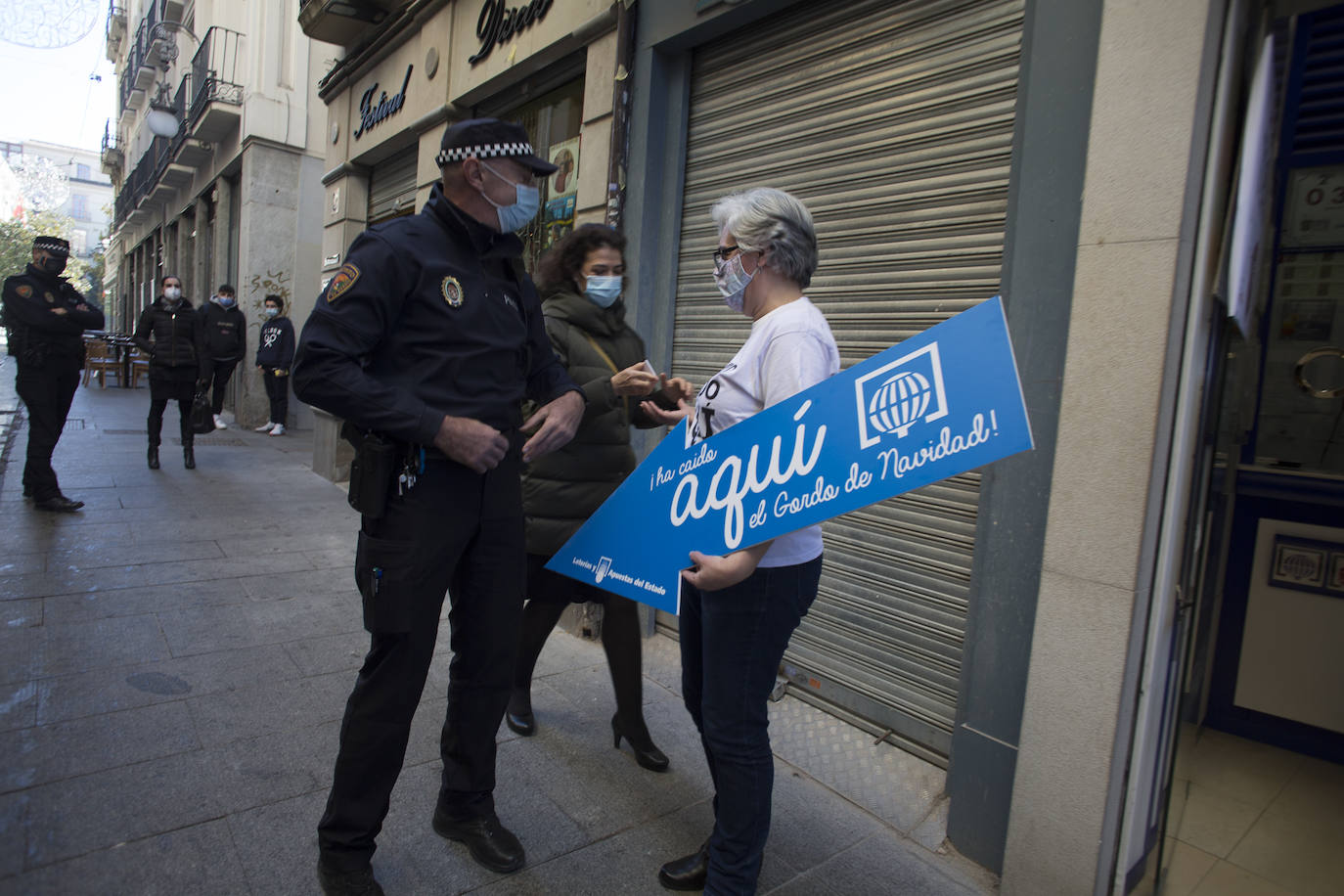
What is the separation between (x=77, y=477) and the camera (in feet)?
24.9

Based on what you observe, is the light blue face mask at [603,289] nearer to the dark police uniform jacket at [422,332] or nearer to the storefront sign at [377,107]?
the dark police uniform jacket at [422,332]

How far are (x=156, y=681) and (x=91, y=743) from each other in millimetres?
572

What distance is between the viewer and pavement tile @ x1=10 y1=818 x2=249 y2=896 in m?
2.15

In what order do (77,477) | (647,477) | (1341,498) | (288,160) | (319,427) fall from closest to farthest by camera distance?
1. (647,477)
2. (1341,498)
3. (77,477)
4. (319,427)
5. (288,160)

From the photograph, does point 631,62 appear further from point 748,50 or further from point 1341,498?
point 1341,498

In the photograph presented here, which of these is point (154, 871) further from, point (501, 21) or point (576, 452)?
point (501, 21)

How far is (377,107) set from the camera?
325 inches

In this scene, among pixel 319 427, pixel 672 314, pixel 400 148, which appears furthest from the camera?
pixel 319 427

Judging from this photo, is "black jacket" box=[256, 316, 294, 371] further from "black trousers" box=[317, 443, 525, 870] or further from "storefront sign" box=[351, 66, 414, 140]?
"black trousers" box=[317, 443, 525, 870]

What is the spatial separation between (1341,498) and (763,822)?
306cm

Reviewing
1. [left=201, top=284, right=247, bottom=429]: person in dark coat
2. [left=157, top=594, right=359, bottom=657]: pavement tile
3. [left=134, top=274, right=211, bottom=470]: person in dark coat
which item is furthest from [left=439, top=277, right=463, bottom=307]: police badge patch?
[left=201, top=284, right=247, bottom=429]: person in dark coat

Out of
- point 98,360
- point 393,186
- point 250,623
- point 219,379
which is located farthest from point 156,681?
point 98,360

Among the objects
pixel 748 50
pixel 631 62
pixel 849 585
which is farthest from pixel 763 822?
pixel 631 62

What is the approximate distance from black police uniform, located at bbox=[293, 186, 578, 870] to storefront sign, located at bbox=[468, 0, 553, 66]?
3948 millimetres
